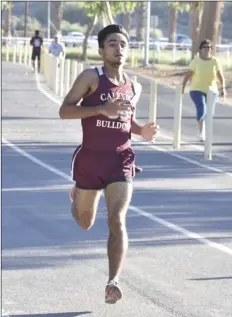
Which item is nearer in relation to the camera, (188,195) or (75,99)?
(75,99)

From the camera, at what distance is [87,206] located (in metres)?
8.04

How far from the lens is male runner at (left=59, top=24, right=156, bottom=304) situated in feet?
25.2

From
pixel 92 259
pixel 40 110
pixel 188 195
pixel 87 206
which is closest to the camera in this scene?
pixel 87 206

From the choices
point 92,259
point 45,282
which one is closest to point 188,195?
point 92,259

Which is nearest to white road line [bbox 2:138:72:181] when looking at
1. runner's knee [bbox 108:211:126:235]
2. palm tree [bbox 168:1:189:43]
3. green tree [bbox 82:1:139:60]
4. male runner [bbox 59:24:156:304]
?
male runner [bbox 59:24:156:304]

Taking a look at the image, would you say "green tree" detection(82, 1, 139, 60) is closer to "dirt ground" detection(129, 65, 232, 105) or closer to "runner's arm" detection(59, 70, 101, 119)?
"dirt ground" detection(129, 65, 232, 105)

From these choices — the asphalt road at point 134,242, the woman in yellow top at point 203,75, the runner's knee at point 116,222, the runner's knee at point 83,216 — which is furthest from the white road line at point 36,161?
the runner's knee at point 116,222

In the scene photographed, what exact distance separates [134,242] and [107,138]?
258 centimetres

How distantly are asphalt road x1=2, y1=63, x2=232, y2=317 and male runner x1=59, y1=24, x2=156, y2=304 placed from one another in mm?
611

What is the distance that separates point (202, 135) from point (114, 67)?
40.7ft

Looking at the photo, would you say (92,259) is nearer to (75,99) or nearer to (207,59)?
(75,99)

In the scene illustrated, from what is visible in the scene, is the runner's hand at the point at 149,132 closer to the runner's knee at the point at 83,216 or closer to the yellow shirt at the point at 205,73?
the runner's knee at the point at 83,216

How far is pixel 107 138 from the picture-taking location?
7.84m

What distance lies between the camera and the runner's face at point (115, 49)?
26.0 ft
